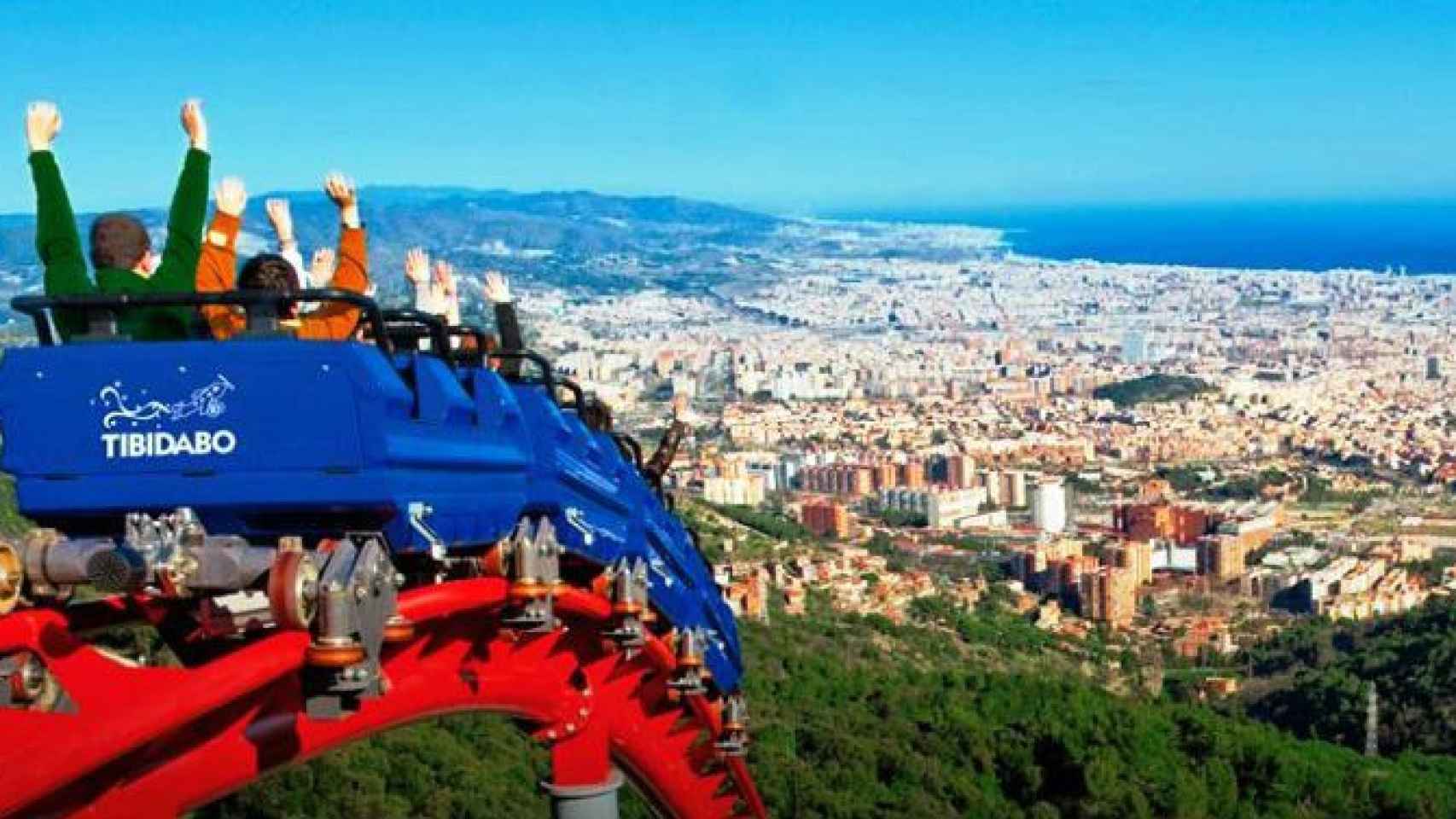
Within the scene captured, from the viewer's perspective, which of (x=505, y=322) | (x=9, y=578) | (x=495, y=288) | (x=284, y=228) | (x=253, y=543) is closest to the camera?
(x=9, y=578)

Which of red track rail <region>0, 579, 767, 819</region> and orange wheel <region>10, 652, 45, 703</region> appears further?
orange wheel <region>10, 652, 45, 703</region>

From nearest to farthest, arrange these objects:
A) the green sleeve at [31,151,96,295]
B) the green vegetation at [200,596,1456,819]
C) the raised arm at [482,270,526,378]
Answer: the green sleeve at [31,151,96,295] → the raised arm at [482,270,526,378] → the green vegetation at [200,596,1456,819]

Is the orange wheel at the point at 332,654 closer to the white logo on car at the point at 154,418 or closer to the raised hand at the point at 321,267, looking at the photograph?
the white logo on car at the point at 154,418

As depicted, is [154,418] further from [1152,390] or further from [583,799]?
[1152,390]

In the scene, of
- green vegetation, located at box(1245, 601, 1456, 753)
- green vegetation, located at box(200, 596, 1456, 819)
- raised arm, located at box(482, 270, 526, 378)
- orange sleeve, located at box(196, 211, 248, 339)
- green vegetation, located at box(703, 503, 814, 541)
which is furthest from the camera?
green vegetation, located at box(703, 503, 814, 541)

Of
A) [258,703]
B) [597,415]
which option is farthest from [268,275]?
[597,415]

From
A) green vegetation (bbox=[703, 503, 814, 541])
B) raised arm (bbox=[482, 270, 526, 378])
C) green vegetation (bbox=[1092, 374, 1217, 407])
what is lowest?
green vegetation (bbox=[1092, 374, 1217, 407])

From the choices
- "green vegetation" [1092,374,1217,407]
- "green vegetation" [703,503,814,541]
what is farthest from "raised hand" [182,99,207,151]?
"green vegetation" [1092,374,1217,407]

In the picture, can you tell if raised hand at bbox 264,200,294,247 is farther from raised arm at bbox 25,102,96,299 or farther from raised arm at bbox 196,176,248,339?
raised arm at bbox 25,102,96,299
